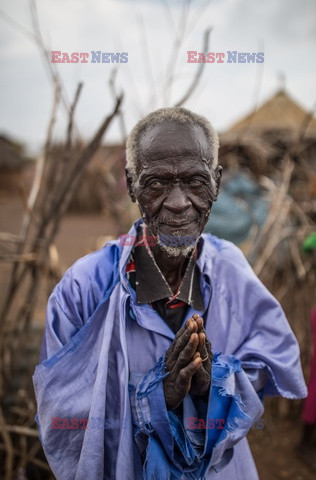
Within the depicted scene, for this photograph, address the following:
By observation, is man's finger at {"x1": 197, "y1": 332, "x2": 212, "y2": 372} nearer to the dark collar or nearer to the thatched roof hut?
the dark collar

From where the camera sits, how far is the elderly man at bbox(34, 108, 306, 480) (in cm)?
125

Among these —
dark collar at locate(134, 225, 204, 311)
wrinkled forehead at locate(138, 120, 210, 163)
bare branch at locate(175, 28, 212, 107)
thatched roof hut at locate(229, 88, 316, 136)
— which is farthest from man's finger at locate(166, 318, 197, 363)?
thatched roof hut at locate(229, 88, 316, 136)

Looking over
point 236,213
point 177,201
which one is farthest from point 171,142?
point 236,213

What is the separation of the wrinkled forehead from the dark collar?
360 mm

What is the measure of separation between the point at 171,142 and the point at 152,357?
722mm

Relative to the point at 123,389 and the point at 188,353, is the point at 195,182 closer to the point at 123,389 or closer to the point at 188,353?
the point at 188,353

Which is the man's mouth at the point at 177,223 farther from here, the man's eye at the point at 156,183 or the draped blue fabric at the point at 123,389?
the draped blue fabric at the point at 123,389

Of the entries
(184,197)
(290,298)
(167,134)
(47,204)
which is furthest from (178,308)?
(290,298)

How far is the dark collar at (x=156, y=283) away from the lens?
4.65ft

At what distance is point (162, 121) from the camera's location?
1.31m

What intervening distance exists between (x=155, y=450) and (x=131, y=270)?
1.96 ft

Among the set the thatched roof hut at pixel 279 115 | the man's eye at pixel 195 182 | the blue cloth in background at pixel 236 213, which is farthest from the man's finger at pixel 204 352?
the thatched roof hut at pixel 279 115

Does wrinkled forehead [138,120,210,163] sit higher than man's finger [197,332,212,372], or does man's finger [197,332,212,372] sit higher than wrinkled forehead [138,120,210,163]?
wrinkled forehead [138,120,210,163]

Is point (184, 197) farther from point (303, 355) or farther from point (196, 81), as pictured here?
point (303, 355)
